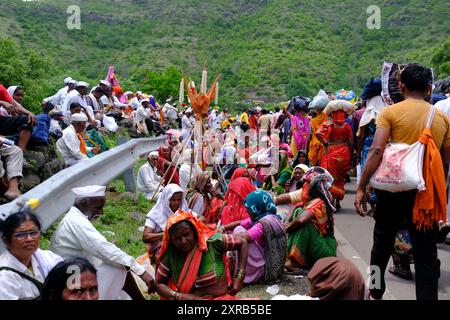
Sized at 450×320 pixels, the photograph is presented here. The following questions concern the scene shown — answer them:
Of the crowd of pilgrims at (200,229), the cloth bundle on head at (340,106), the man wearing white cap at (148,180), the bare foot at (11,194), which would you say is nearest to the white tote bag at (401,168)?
the crowd of pilgrims at (200,229)

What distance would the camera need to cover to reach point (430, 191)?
4.41 m

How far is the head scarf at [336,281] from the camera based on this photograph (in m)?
3.50

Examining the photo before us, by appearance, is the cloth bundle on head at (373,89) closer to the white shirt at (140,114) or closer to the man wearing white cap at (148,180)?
the man wearing white cap at (148,180)

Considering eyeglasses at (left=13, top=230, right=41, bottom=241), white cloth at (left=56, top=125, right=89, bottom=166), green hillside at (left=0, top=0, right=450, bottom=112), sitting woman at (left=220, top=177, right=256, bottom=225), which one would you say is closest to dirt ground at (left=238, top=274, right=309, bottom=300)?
sitting woman at (left=220, top=177, right=256, bottom=225)

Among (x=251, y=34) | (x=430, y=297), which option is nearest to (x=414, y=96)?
(x=430, y=297)

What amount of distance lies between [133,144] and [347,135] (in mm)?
3935

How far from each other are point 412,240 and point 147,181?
6565mm

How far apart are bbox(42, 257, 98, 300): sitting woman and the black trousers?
2438 millimetres

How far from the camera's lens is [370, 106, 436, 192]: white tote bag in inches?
174

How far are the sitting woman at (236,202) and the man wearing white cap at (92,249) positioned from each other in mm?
2303

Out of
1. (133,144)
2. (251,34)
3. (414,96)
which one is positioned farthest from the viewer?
(251,34)

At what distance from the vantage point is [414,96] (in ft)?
15.5

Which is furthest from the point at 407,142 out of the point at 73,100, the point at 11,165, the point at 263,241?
the point at 73,100

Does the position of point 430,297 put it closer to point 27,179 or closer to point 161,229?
point 161,229
